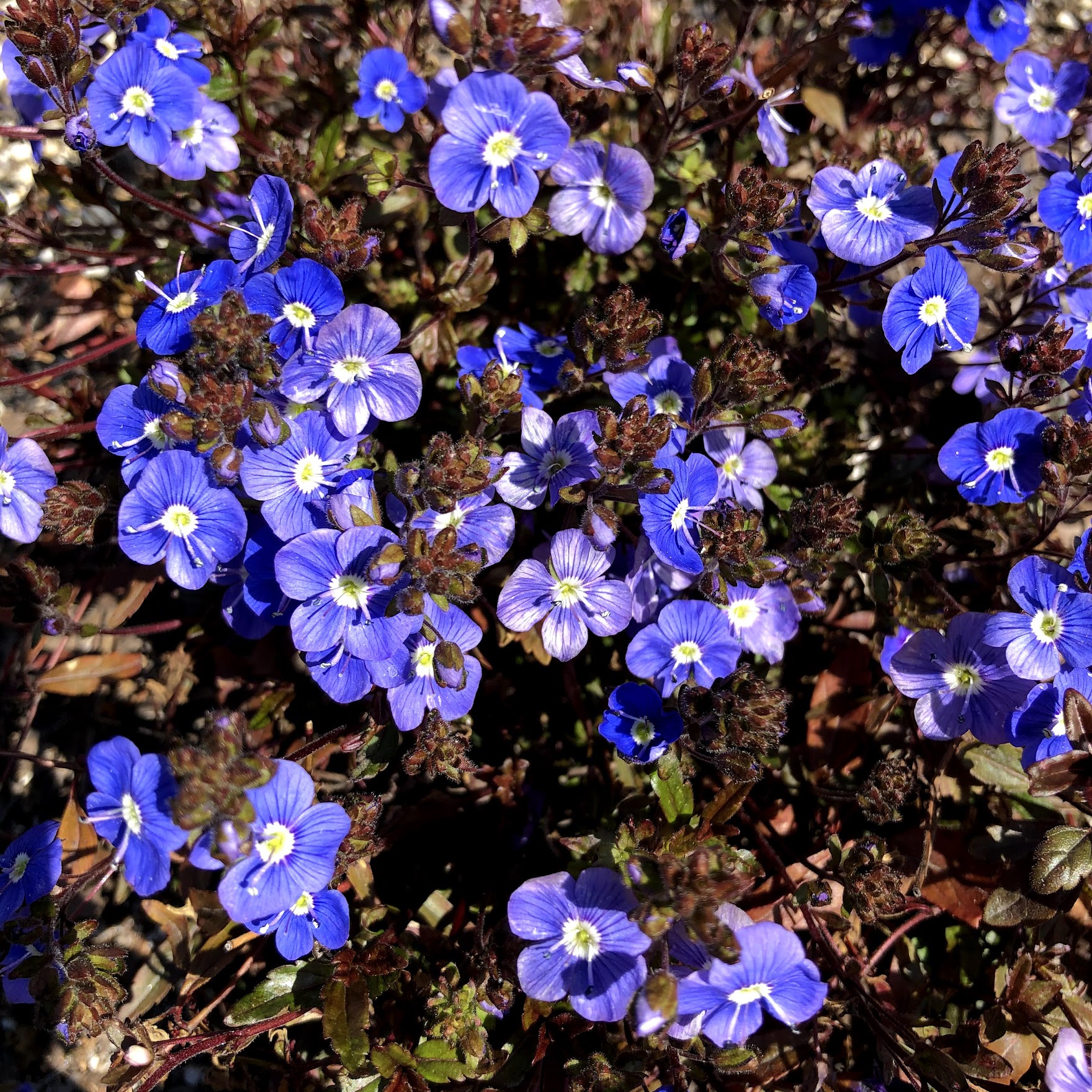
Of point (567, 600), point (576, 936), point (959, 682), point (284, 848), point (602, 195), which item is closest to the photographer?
point (284, 848)

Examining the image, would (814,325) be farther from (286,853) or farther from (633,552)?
(286,853)

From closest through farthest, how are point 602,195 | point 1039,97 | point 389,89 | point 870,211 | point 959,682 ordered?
point 959,682
point 870,211
point 602,195
point 389,89
point 1039,97

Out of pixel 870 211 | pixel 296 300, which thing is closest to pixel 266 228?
pixel 296 300

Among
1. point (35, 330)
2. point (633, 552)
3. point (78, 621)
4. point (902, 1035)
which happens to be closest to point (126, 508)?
point (78, 621)

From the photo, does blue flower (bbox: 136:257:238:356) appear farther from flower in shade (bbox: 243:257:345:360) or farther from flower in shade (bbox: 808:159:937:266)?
flower in shade (bbox: 808:159:937:266)

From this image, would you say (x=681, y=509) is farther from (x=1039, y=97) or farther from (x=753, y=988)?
(x=1039, y=97)

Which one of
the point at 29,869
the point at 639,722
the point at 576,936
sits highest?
the point at 639,722

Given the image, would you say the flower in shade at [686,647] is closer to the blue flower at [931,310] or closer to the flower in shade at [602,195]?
the blue flower at [931,310]
